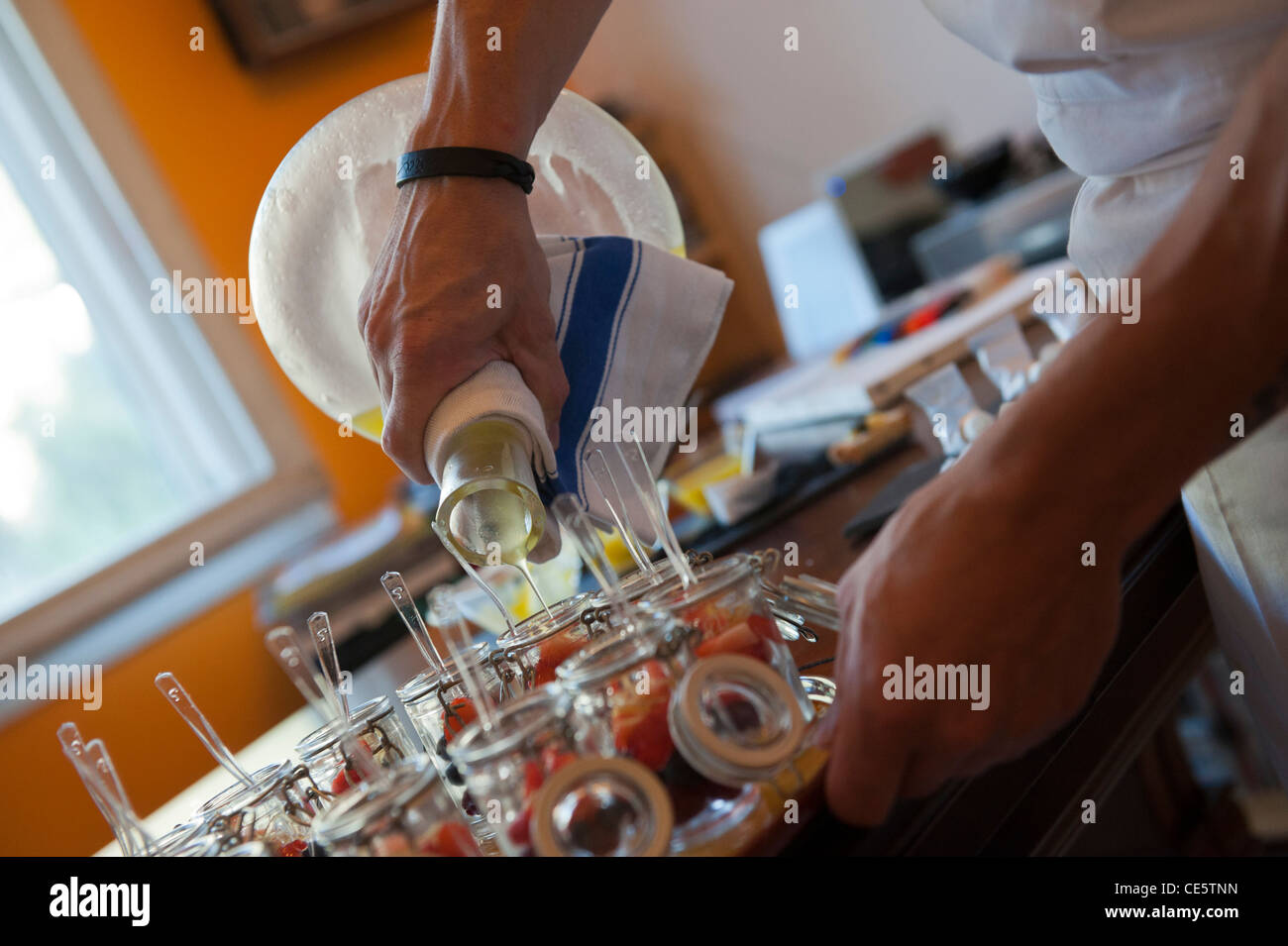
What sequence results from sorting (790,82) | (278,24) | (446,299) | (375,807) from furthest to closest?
(790,82)
(278,24)
(446,299)
(375,807)

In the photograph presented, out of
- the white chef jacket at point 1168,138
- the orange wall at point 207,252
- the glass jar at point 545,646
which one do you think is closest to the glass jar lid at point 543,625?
the glass jar at point 545,646

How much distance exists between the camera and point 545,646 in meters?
0.61

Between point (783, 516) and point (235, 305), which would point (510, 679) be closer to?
point (783, 516)

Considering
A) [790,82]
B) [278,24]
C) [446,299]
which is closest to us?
[446,299]

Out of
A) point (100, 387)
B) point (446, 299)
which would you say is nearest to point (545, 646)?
point (446, 299)

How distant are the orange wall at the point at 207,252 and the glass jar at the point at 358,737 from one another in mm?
1867

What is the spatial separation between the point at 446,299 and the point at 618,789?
1.19 ft

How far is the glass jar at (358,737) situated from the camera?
1.86 ft

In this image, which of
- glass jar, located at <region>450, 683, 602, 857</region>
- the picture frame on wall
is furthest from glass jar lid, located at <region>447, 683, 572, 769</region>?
the picture frame on wall

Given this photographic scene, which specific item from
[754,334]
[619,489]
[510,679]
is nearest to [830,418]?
[619,489]

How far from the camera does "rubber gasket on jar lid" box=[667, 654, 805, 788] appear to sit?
419 millimetres

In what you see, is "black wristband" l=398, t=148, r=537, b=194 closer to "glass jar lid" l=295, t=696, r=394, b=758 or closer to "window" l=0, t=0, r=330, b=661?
"glass jar lid" l=295, t=696, r=394, b=758

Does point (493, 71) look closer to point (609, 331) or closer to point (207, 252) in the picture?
point (609, 331)

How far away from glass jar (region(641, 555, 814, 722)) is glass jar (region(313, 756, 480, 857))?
0.13 meters
